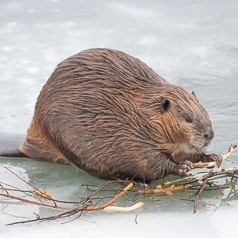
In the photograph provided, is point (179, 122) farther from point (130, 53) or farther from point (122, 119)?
point (130, 53)

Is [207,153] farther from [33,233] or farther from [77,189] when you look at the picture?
[33,233]

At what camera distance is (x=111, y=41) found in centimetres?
489

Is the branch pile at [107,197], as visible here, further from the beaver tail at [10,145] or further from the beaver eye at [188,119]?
the beaver tail at [10,145]

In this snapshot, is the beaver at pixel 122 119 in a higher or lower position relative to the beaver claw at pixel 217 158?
higher

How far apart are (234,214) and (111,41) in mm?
2602

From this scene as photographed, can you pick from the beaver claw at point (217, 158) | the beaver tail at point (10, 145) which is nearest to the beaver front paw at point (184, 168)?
the beaver claw at point (217, 158)

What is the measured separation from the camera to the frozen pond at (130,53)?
2.43 metres

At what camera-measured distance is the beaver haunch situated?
2775 millimetres

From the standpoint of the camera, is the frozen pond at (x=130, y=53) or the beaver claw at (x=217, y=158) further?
the beaver claw at (x=217, y=158)

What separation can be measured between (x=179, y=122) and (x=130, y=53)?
196 cm

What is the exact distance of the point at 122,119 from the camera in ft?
9.22

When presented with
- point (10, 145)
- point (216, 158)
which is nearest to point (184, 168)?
point (216, 158)

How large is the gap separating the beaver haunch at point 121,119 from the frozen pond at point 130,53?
5.7 inches

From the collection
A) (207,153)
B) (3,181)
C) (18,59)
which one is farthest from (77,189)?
(18,59)
